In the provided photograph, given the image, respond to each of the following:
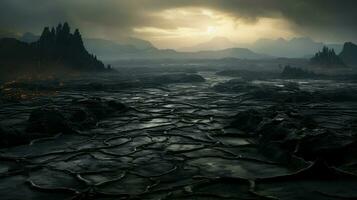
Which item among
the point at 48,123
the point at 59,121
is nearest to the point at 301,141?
the point at 59,121

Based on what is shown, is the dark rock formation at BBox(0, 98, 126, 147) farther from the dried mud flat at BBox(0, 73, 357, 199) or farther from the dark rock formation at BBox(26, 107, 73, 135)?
the dried mud flat at BBox(0, 73, 357, 199)

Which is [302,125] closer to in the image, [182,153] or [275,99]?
[182,153]

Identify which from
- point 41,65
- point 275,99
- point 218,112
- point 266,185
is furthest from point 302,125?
point 41,65

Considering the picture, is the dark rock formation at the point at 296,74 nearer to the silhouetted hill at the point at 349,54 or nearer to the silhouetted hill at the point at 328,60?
the silhouetted hill at the point at 328,60

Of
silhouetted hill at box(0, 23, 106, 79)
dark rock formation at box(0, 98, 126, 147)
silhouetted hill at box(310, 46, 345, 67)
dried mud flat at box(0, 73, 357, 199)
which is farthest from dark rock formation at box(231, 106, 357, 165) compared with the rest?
silhouetted hill at box(310, 46, 345, 67)

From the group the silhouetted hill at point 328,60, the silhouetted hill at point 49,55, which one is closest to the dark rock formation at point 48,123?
the silhouetted hill at point 49,55

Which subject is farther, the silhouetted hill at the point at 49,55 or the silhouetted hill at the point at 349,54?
the silhouetted hill at the point at 349,54

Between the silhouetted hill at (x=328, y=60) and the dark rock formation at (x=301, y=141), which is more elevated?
the silhouetted hill at (x=328, y=60)
